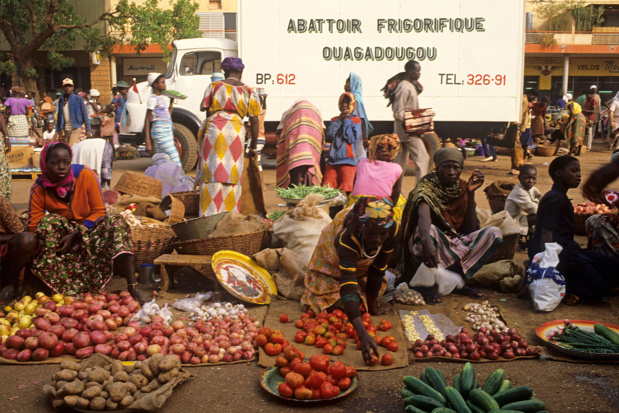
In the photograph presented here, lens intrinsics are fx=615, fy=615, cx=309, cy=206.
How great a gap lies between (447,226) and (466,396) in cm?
223

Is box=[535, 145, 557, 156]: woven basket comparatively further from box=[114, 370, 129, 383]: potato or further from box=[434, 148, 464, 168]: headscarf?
box=[114, 370, 129, 383]: potato

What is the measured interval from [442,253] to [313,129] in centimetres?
252

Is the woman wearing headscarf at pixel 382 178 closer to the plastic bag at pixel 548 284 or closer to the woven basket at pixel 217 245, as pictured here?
the woven basket at pixel 217 245

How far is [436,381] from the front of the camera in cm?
301

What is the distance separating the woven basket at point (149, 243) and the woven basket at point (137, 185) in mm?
1561

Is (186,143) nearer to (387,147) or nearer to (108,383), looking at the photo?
(387,147)

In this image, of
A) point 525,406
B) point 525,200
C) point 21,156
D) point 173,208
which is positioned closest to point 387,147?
point 525,200

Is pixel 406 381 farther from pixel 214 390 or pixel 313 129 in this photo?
pixel 313 129

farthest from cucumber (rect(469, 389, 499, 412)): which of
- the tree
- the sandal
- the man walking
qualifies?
the tree

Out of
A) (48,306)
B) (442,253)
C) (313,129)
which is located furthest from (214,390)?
(313,129)

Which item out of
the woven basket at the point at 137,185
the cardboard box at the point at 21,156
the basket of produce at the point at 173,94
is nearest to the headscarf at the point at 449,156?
the woven basket at the point at 137,185

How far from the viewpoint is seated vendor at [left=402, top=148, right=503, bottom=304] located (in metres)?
4.84

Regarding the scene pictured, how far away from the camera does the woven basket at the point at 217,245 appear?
5185 millimetres

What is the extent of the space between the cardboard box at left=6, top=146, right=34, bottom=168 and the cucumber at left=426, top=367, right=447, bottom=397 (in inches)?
419
